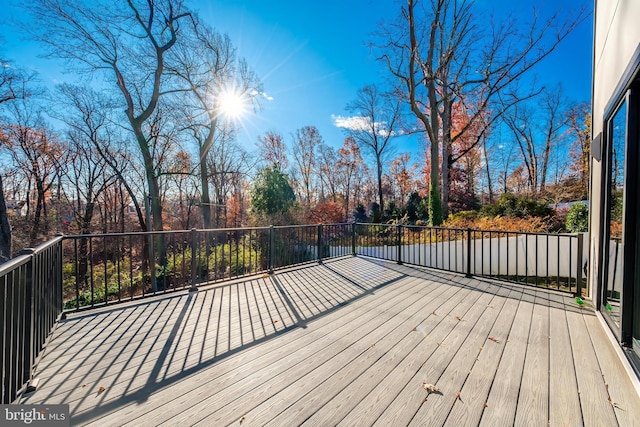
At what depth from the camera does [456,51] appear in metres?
9.52

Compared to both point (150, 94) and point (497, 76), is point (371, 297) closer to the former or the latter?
point (497, 76)

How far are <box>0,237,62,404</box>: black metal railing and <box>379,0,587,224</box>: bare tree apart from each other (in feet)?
33.0

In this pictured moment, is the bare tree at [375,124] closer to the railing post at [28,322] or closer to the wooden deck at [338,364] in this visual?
the wooden deck at [338,364]

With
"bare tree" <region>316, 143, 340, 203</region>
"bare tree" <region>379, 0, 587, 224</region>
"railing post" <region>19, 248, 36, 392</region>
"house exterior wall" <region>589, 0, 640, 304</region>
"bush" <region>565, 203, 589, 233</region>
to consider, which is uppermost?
"bare tree" <region>379, 0, 587, 224</region>

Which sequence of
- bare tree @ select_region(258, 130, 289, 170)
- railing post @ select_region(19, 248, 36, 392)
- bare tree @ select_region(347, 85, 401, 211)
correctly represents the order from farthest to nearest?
bare tree @ select_region(258, 130, 289, 170) → bare tree @ select_region(347, 85, 401, 211) → railing post @ select_region(19, 248, 36, 392)

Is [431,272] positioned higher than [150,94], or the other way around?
[150,94]

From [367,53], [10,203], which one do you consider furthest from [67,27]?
[367,53]

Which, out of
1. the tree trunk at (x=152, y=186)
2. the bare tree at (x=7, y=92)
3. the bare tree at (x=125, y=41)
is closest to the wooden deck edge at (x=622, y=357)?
the tree trunk at (x=152, y=186)

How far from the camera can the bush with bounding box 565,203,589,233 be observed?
6.21 metres

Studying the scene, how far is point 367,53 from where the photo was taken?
30.0ft

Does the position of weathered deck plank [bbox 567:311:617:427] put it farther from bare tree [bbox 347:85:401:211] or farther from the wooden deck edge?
bare tree [bbox 347:85:401:211]

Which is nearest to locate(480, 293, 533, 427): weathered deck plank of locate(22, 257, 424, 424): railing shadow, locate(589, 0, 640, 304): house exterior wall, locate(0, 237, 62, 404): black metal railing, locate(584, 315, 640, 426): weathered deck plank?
locate(584, 315, 640, 426): weathered deck plank

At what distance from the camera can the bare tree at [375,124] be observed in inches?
652

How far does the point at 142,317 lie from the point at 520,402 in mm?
3438
